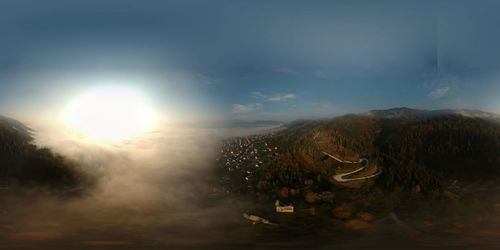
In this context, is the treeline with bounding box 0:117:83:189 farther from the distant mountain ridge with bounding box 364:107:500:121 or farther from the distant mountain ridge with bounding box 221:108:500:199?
the distant mountain ridge with bounding box 364:107:500:121

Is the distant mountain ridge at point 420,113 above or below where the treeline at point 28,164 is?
above

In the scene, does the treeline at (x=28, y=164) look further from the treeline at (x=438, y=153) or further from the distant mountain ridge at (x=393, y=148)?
the treeline at (x=438, y=153)

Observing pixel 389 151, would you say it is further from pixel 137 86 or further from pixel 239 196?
pixel 137 86

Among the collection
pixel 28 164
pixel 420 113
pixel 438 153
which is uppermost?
pixel 420 113

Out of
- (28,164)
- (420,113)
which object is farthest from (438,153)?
(28,164)

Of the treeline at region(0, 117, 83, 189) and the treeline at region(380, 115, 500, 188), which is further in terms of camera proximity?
the treeline at region(380, 115, 500, 188)

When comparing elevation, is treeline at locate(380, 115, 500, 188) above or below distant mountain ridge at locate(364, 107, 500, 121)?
below

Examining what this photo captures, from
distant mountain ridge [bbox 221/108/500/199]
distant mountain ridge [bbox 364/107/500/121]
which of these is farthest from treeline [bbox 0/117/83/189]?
distant mountain ridge [bbox 364/107/500/121]

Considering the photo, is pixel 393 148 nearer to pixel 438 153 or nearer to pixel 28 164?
pixel 438 153

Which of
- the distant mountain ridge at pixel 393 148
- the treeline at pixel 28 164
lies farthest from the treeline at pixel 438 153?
the treeline at pixel 28 164

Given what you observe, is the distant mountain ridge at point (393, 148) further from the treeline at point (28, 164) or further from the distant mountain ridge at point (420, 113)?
the treeline at point (28, 164)

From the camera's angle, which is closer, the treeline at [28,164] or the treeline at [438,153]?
the treeline at [28,164]

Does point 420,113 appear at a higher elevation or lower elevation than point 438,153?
higher
